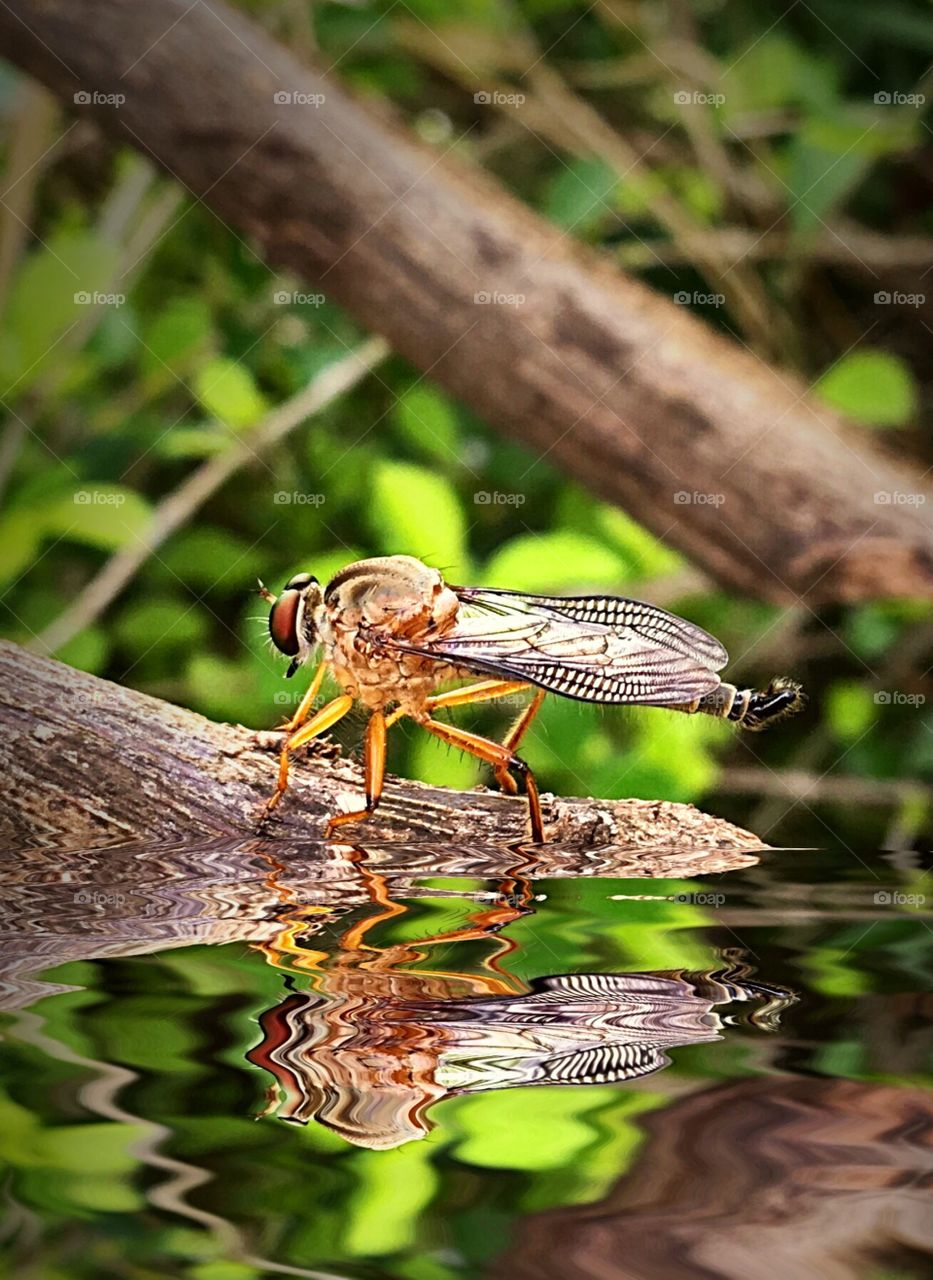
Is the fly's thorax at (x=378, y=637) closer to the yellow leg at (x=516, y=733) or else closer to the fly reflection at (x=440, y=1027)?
the yellow leg at (x=516, y=733)

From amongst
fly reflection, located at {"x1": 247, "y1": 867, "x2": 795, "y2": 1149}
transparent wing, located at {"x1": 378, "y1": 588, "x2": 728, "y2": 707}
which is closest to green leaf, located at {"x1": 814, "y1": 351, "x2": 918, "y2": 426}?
transparent wing, located at {"x1": 378, "y1": 588, "x2": 728, "y2": 707}

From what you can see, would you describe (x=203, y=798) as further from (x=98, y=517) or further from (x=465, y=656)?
(x=98, y=517)

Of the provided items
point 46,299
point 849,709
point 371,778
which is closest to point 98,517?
point 46,299

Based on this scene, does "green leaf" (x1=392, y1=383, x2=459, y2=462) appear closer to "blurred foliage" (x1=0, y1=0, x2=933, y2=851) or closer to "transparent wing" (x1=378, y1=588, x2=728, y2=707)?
"blurred foliage" (x1=0, y1=0, x2=933, y2=851)

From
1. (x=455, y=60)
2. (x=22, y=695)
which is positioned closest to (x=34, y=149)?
(x=455, y=60)

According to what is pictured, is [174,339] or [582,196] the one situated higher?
[582,196]

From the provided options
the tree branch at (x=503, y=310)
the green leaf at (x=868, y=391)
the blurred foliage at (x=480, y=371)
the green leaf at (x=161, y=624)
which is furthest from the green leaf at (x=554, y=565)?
the green leaf at (x=868, y=391)

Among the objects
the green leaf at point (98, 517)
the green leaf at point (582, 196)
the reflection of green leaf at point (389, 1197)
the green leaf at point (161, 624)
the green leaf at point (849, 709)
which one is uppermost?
the green leaf at point (582, 196)
